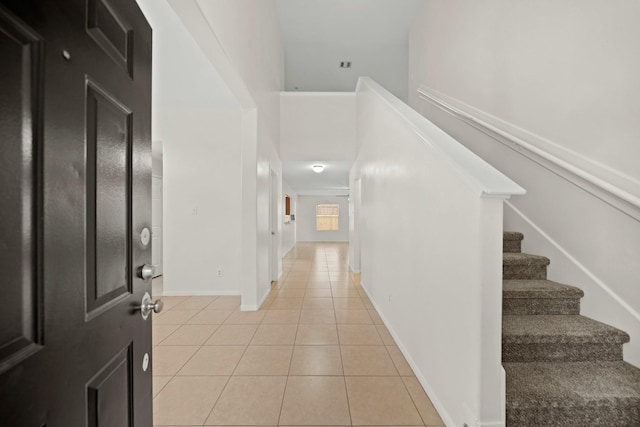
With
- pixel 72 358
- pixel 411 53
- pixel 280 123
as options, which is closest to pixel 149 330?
pixel 72 358

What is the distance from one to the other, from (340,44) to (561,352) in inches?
268

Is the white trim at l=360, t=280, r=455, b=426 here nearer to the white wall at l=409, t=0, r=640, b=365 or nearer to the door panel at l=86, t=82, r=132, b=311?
the white wall at l=409, t=0, r=640, b=365

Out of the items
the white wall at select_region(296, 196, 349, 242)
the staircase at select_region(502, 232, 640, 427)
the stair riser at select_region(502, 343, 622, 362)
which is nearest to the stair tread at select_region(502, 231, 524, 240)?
the staircase at select_region(502, 232, 640, 427)

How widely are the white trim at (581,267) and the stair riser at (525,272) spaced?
0.21m

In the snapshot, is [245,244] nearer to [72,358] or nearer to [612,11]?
[72,358]

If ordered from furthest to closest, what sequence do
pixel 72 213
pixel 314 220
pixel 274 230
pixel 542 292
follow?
pixel 314 220, pixel 274 230, pixel 542 292, pixel 72 213

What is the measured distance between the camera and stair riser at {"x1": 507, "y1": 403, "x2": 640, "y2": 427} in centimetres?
146

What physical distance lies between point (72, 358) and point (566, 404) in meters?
2.09

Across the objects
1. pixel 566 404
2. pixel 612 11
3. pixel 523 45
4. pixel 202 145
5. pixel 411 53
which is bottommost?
pixel 566 404

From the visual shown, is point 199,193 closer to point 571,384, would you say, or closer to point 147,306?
point 147,306

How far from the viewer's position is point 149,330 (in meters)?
1.14

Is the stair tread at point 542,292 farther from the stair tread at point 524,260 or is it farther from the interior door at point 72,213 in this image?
the interior door at point 72,213

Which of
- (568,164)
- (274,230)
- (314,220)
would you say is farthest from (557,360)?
(314,220)

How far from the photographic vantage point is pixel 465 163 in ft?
5.27
